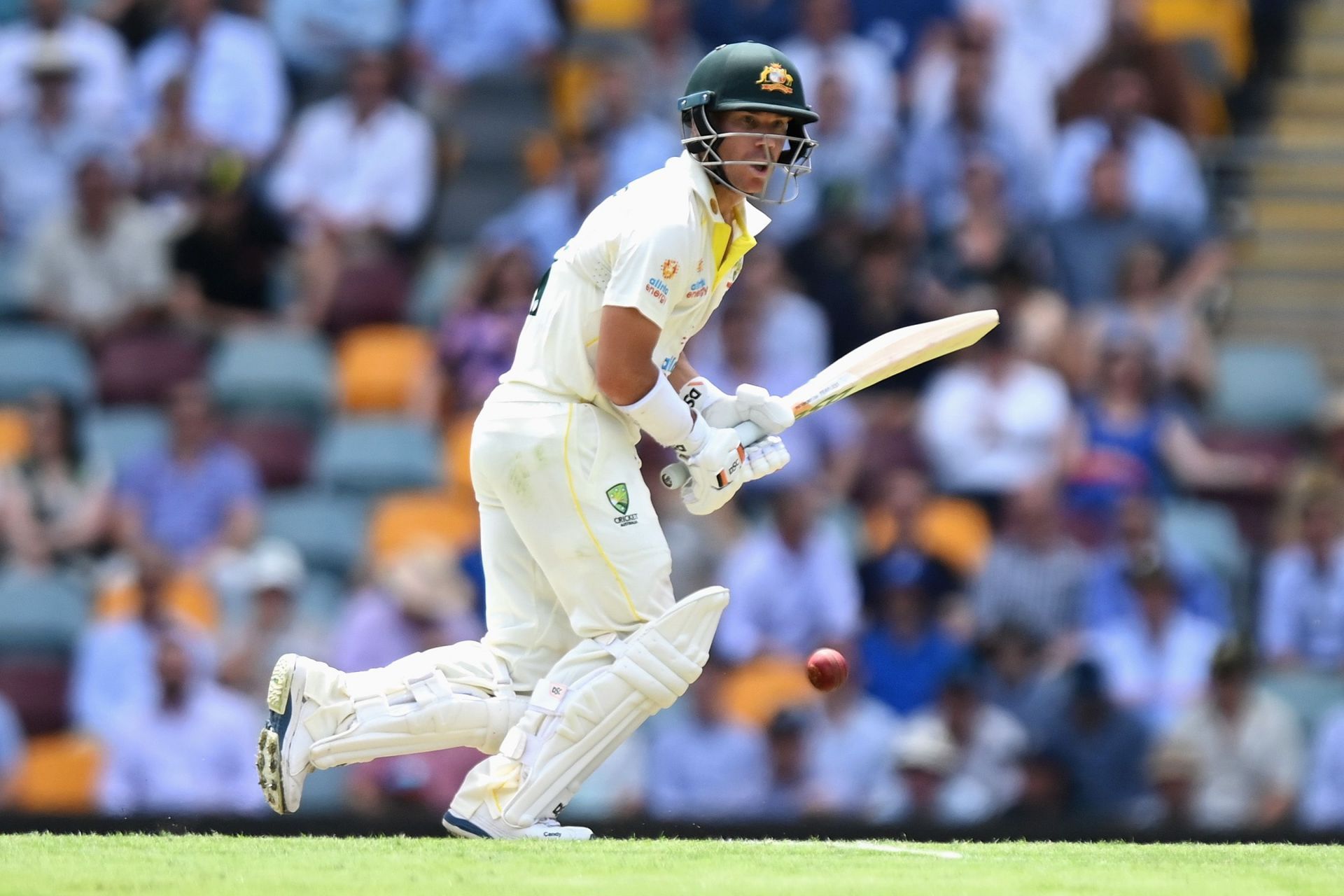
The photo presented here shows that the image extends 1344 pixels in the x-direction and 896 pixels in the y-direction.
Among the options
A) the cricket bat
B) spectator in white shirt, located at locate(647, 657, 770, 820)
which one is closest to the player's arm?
the cricket bat

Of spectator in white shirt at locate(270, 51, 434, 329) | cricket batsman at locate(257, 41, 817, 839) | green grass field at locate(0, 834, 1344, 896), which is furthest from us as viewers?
spectator in white shirt at locate(270, 51, 434, 329)

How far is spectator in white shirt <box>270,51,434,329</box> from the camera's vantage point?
956 cm

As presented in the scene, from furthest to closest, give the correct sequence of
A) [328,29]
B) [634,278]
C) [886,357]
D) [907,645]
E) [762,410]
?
[328,29] < [907,645] < [886,357] < [762,410] < [634,278]

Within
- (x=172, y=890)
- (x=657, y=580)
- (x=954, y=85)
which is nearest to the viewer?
(x=172, y=890)

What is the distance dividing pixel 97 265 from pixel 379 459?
1603mm

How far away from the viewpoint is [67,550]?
859cm

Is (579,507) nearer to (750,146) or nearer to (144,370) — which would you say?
(750,146)

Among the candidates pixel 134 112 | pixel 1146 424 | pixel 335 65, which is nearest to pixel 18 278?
pixel 134 112

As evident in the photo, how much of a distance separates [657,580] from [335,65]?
5.80m

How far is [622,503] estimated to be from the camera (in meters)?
4.82

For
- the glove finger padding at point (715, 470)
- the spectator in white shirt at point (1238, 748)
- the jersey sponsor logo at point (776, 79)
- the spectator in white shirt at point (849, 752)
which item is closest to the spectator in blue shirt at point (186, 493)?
the spectator in white shirt at point (849, 752)

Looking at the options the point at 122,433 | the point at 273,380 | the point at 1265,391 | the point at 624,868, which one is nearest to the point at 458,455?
the point at 273,380

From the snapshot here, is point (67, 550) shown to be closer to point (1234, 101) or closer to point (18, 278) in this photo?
point (18, 278)

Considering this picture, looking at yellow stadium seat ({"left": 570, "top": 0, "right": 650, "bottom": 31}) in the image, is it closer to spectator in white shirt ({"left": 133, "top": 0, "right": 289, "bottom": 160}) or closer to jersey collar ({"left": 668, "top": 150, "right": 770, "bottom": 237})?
spectator in white shirt ({"left": 133, "top": 0, "right": 289, "bottom": 160})
